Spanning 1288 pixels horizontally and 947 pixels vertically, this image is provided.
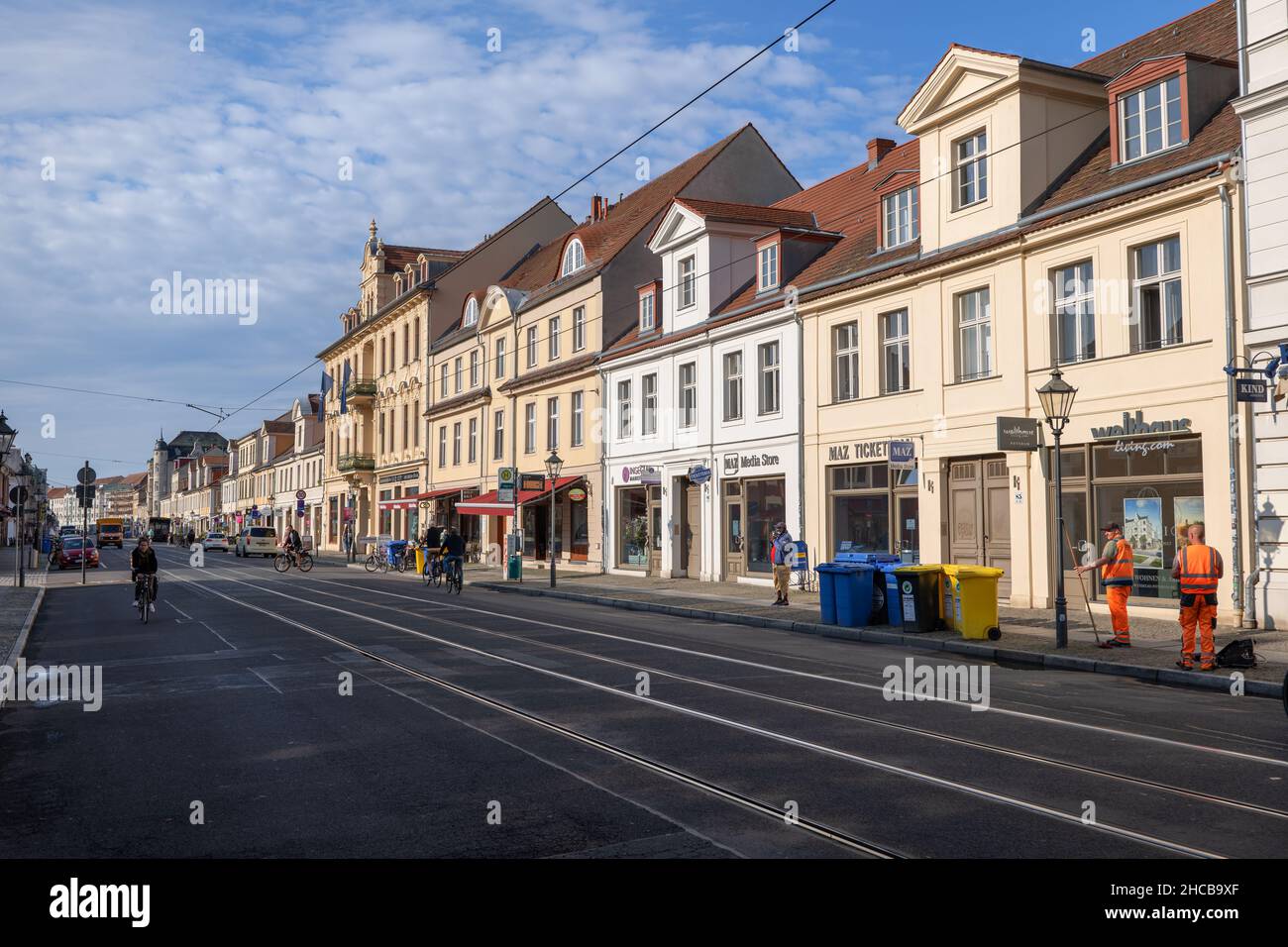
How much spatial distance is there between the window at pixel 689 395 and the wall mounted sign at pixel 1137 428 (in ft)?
44.5

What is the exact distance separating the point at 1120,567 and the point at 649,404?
A: 766 inches

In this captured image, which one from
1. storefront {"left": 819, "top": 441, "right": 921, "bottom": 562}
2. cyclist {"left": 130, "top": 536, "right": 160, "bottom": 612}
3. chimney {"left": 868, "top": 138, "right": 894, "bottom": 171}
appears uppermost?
chimney {"left": 868, "top": 138, "right": 894, "bottom": 171}

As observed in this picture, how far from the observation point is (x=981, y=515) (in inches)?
826

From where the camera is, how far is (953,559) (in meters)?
21.6

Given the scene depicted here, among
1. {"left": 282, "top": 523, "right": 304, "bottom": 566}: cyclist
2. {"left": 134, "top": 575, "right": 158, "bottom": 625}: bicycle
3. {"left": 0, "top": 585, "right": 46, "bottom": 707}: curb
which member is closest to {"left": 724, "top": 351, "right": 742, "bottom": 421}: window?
{"left": 134, "top": 575, "right": 158, "bottom": 625}: bicycle

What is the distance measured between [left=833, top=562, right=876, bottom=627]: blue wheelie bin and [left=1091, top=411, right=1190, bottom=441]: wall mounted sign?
4.60 m

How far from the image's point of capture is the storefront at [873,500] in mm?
22688

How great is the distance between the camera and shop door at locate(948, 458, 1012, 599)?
2052 centimetres

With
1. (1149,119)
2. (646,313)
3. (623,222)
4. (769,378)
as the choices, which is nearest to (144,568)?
(769,378)

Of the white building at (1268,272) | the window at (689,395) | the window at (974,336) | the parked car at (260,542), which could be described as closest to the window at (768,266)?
the window at (689,395)

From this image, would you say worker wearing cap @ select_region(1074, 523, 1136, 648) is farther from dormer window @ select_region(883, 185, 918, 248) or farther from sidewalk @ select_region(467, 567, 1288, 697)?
dormer window @ select_region(883, 185, 918, 248)

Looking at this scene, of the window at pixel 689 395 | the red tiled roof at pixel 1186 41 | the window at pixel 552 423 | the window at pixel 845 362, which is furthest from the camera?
the window at pixel 552 423

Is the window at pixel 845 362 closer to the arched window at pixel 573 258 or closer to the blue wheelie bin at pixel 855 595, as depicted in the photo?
the blue wheelie bin at pixel 855 595
